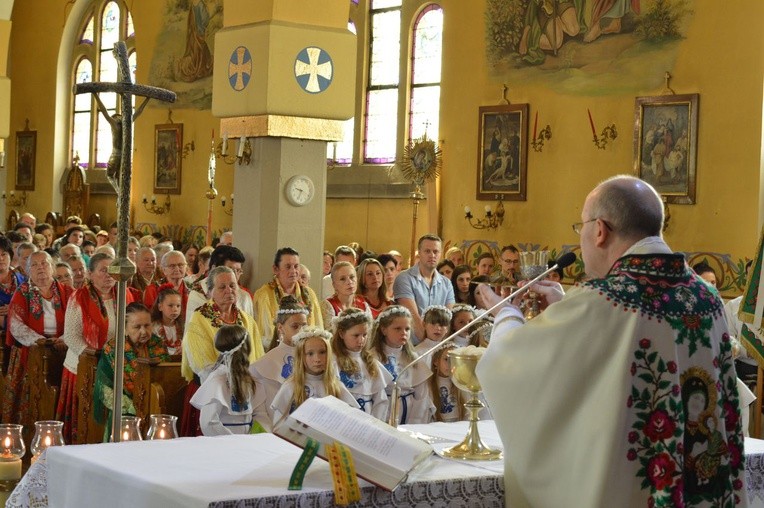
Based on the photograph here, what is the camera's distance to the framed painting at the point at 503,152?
15.0 metres

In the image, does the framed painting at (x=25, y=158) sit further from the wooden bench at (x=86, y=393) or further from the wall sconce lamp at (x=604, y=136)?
the wooden bench at (x=86, y=393)

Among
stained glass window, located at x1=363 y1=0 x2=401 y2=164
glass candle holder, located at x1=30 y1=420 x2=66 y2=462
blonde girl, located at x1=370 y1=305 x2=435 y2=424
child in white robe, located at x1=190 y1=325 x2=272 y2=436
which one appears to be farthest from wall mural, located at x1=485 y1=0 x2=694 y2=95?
glass candle holder, located at x1=30 y1=420 x2=66 y2=462

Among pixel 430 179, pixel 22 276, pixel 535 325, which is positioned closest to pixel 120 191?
pixel 535 325

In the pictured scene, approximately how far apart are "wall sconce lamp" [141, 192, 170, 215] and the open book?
59.8 feet

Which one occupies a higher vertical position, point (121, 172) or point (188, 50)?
point (188, 50)

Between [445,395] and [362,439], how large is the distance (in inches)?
140

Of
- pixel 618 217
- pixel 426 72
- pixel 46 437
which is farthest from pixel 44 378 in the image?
pixel 426 72

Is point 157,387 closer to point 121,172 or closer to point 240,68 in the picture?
point 121,172

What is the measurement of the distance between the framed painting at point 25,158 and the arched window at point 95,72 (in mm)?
1086

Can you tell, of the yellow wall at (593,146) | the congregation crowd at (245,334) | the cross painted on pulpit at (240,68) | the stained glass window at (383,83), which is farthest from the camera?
the stained glass window at (383,83)

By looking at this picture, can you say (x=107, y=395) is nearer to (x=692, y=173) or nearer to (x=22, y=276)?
(x=22, y=276)

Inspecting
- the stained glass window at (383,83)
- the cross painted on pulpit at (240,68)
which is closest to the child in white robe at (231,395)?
the cross painted on pulpit at (240,68)

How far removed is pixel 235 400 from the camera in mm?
6410

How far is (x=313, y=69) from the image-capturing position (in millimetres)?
11258
